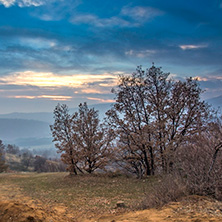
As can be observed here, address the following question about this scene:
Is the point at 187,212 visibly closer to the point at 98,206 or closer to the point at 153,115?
the point at 98,206

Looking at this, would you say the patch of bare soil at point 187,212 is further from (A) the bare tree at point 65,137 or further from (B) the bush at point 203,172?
(A) the bare tree at point 65,137

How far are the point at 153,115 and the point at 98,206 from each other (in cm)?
1047

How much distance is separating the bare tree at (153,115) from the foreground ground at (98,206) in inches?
139

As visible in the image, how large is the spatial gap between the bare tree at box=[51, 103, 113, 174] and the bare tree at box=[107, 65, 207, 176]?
A: 212 centimetres

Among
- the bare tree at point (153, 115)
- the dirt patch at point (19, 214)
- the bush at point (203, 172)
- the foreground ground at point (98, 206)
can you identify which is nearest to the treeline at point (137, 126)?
the bare tree at point (153, 115)

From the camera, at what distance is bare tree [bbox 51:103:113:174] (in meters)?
20.2

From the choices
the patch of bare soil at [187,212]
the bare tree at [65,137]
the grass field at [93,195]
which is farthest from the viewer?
the bare tree at [65,137]

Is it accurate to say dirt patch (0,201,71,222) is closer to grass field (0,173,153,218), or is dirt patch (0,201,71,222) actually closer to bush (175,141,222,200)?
grass field (0,173,153,218)

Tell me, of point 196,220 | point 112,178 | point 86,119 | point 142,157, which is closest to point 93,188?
point 112,178

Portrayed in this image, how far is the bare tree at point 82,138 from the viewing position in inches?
797

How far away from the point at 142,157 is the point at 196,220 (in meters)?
13.2

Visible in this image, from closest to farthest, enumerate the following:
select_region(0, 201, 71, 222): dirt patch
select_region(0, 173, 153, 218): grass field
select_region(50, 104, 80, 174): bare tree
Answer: select_region(0, 201, 71, 222): dirt patch, select_region(0, 173, 153, 218): grass field, select_region(50, 104, 80, 174): bare tree

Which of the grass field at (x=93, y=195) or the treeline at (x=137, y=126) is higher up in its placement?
the treeline at (x=137, y=126)

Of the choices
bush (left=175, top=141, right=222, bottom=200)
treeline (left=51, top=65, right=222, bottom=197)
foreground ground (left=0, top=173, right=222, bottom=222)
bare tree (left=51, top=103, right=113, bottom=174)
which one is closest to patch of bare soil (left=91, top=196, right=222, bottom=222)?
foreground ground (left=0, top=173, right=222, bottom=222)
